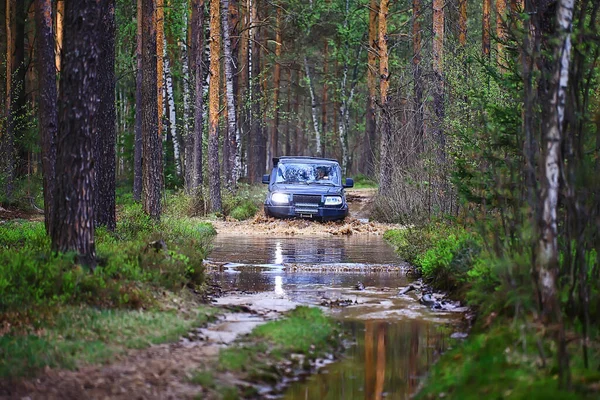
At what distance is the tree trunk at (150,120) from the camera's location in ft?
67.0

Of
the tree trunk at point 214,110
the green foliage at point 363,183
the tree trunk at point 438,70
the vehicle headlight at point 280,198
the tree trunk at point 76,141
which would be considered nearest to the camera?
the tree trunk at point 76,141

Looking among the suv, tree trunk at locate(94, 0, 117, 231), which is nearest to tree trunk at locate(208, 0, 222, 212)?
the suv

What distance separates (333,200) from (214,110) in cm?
638

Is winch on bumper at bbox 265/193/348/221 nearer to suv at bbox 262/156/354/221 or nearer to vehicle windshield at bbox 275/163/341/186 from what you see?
suv at bbox 262/156/354/221

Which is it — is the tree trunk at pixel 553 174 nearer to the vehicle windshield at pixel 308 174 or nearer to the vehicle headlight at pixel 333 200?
the vehicle headlight at pixel 333 200

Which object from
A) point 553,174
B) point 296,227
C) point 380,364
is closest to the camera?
point 553,174

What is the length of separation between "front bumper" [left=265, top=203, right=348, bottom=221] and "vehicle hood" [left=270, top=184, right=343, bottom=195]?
1.56 feet

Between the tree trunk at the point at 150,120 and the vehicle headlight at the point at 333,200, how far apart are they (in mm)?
6999

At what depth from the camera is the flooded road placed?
7.71 meters

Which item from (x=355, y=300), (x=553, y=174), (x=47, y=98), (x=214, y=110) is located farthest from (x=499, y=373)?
(x=214, y=110)

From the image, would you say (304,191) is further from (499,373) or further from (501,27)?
(499,373)

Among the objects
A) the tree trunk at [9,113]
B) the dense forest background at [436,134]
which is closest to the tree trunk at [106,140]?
the dense forest background at [436,134]

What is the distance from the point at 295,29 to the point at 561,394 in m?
44.2

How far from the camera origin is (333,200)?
27266 millimetres
